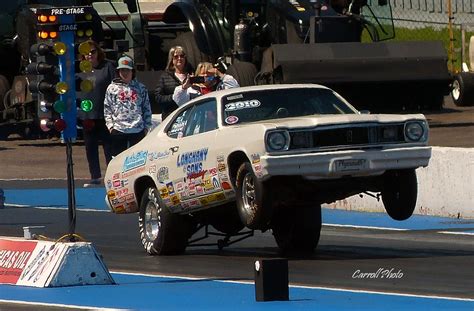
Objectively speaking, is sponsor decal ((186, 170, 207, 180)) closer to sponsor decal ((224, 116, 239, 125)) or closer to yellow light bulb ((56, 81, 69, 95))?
sponsor decal ((224, 116, 239, 125))

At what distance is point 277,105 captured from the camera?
1609cm

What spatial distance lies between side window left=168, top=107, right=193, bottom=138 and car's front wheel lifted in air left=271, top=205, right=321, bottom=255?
1.29 m

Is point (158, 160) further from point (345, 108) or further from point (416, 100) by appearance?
point (416, 100)

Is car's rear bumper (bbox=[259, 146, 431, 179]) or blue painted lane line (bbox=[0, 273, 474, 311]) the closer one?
blue painted lane line (bbox=[0, 273, 474, 311])

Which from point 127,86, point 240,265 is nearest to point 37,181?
point 127,86

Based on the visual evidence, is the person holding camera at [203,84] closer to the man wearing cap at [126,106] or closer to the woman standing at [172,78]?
the woman standing at [172,78]

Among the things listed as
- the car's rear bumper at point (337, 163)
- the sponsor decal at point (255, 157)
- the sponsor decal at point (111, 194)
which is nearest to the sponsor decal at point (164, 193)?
the sponsor decal at point (111, 194)

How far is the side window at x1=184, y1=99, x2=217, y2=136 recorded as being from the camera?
1608cm

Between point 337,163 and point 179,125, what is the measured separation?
2.37m

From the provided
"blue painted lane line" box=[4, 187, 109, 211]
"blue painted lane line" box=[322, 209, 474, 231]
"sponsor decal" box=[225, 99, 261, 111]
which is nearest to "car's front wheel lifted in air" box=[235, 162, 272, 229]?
"sponsor decal" box=[225, 99, 261, 111]

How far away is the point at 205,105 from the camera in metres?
16.4

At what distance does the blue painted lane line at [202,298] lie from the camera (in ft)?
39.6

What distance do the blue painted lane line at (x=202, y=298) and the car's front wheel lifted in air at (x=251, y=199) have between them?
100cm

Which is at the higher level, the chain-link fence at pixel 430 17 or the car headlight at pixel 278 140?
the car headlight at pixel 278 140
